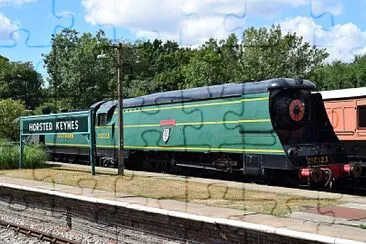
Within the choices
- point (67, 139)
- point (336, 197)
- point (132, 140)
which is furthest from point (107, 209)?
point (67, 139)

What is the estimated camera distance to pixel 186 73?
4931 cm

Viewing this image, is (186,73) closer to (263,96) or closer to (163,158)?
(163,158)

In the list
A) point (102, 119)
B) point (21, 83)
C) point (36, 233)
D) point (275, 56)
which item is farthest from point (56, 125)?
point (21, 83)

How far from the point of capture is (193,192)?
1301 cm

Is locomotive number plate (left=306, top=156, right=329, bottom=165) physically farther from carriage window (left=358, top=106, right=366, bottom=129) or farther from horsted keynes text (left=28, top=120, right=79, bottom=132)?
horsted keynes text (left=28, top=120, right=79, bottom=132)

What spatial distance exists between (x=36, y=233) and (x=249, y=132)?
21.1 feet

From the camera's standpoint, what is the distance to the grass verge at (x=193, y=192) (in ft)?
35.2

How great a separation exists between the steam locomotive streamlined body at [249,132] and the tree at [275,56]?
19914 mm

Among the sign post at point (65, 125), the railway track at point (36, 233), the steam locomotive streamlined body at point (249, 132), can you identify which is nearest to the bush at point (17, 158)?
the sign post at point (65, 125)

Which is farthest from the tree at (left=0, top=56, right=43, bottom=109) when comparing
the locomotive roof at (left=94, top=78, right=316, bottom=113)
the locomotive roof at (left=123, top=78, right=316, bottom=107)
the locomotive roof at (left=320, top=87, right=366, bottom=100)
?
the locomotive roof at (left=320, top=87, right=366, bottom=100)

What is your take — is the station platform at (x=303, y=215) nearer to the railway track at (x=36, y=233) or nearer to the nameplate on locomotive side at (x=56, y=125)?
the railway track at (x=36, y=233)

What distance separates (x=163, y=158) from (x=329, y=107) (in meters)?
6.21

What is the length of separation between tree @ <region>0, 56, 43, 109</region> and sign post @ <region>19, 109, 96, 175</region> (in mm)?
29958

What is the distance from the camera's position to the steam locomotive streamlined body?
48.2 ft
